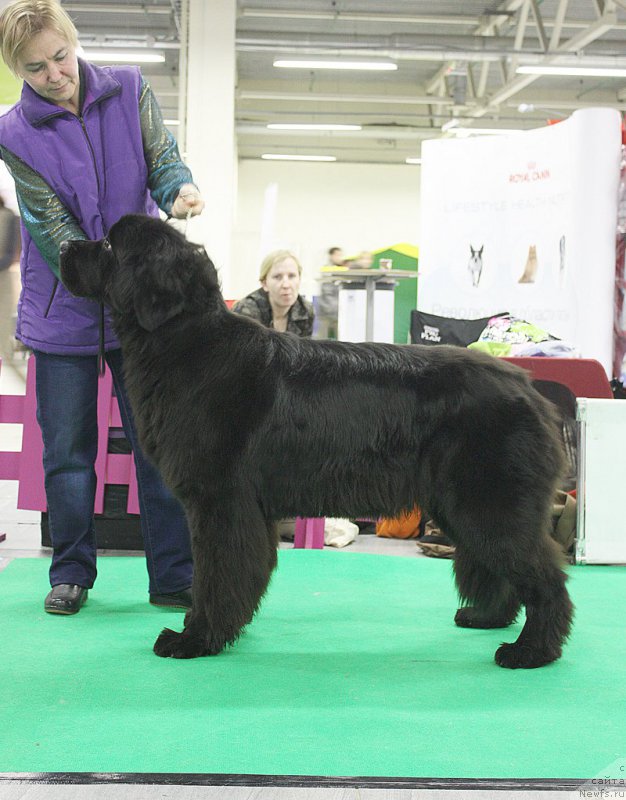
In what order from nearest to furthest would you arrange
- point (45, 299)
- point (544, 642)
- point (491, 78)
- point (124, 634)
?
point (544, 642) → point (124, 634) → point (45, 299) → point (491, 78)

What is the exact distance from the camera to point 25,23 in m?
2.72

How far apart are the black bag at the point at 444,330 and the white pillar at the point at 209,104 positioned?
15.3ft

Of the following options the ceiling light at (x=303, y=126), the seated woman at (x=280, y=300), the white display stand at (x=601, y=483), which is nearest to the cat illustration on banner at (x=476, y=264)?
the seated woman at (x=280, y=300)

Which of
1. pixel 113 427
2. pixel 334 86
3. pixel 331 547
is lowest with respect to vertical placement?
pixel 331 547

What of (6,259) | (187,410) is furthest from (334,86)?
(187,410)

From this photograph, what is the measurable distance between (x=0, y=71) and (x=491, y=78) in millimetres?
14729

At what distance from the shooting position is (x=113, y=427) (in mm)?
4426

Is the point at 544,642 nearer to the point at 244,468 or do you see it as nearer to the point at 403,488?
the point at 403,488

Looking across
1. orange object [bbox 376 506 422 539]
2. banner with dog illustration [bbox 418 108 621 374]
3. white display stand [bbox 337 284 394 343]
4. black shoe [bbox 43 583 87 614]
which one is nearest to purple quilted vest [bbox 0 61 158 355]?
black shoe [bbox 43 583 87 614]

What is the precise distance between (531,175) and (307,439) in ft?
24.3

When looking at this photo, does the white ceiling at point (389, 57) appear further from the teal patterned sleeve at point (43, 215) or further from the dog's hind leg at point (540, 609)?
the dog's hind leg at point (540, 609)

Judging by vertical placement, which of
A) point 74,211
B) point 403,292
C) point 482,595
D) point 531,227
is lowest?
point 482,595

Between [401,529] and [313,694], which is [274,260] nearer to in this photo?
[401,529]

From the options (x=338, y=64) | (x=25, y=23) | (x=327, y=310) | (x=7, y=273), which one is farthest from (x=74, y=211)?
(x=338, y=64)
